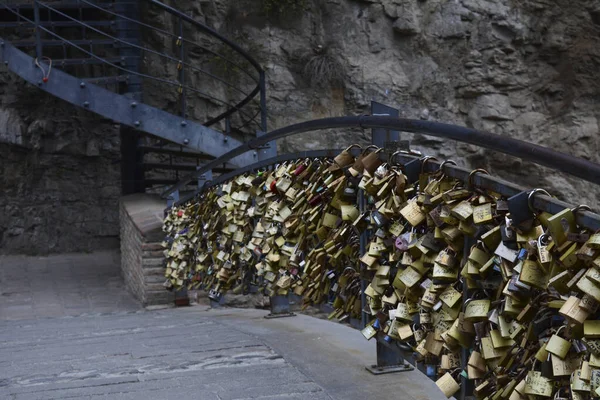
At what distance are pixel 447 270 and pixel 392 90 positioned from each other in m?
8.82

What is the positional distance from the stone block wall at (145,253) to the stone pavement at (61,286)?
0.88 ft

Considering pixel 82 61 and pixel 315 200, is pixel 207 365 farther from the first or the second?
pixel 82 61

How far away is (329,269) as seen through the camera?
3.22 meters

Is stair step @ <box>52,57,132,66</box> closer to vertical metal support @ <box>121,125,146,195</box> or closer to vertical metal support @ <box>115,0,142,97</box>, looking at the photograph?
vertical metal support @ <box>115,0,142,97</box>

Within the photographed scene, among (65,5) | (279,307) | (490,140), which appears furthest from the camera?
(65,5)

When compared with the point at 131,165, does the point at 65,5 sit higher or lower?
higher

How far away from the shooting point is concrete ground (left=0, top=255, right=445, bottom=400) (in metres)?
2.74

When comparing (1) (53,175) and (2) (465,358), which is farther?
(1) (53,175)

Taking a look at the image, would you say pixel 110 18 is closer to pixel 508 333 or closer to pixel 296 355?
pixel 296 355

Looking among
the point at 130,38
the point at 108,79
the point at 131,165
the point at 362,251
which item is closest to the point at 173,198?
the point at 108,79

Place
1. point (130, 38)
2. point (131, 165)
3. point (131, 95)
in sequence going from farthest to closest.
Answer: point (131, 165)
point (130, 38)
point (131, 95)

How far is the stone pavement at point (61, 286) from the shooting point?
25.2 ft

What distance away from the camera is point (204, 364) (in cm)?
319

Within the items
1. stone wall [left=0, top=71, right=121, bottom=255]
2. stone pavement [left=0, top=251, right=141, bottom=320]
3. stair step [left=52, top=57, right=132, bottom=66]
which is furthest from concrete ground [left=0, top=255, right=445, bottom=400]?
stone wall [left=0, top=71, right=121, bottom=255]
